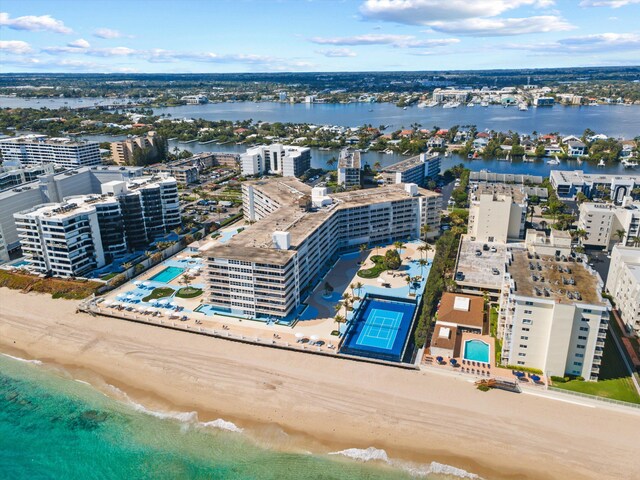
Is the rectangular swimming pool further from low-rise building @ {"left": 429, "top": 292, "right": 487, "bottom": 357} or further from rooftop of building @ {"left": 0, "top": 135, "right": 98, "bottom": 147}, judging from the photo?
rooftop of building @ {"left": 0, "top": 135, "right": 98, "bottom": 147}

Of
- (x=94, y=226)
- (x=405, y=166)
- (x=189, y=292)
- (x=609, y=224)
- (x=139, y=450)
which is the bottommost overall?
(x=139, y=450)

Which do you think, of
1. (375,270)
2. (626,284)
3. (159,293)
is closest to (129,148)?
(159,293)

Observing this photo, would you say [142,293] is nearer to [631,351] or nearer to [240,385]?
[240,385]

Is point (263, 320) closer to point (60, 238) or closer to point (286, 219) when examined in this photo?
point (286, 219)

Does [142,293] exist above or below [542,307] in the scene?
below

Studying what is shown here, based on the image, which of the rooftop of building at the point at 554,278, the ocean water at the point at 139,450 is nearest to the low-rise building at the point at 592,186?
the rooftop of building at the point at 554,278

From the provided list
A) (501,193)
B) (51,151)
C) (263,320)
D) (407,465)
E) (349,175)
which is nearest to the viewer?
(407,465)

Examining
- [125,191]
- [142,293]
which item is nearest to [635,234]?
[142,293]

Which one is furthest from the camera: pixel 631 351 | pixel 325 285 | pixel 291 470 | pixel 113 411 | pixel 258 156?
pixel 258 156

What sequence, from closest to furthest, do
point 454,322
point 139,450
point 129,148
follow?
point 139,450 < point 454,322 < point 129,148
